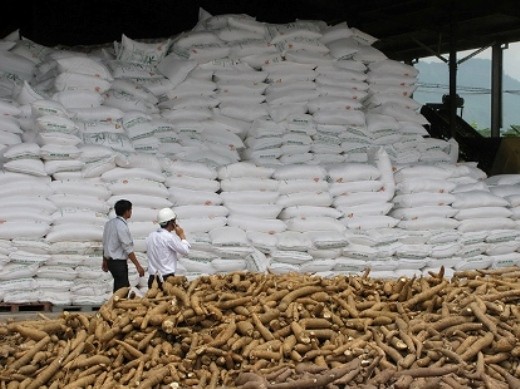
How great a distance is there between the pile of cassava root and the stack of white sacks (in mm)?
1915

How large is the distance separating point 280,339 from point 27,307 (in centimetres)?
298

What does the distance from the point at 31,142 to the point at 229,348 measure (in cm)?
350

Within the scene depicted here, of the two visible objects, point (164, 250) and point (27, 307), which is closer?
point (164, 250)

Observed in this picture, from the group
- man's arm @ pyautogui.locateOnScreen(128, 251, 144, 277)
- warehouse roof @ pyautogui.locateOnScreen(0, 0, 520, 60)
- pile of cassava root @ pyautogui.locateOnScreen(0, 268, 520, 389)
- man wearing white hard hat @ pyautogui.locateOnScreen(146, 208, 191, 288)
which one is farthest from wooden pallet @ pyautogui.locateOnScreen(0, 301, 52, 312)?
warehouse roof @ pyautogui.locateOnScreen(0, 0, 520, 60)

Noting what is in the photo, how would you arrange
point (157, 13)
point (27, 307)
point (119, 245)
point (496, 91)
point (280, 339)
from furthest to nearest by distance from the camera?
1. point (496, 91)
2. point (157, 13)
3. point (27, 307)
4. point (119, 245)
5. point (280, 339)

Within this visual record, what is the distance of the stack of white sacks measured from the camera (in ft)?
20.4

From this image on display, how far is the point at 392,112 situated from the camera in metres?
8.18

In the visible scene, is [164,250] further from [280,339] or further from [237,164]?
[280,339]

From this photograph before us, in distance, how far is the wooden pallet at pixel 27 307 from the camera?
Result: 19.4ft

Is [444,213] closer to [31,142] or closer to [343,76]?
[343,76]

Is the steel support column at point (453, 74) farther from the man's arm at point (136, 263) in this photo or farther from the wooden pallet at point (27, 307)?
the wooden pallet at point (27, 307)

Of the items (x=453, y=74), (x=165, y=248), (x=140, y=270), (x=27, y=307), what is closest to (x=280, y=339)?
(x=165, y=248)

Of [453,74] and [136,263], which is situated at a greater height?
[453,74]

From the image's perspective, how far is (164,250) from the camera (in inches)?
225
